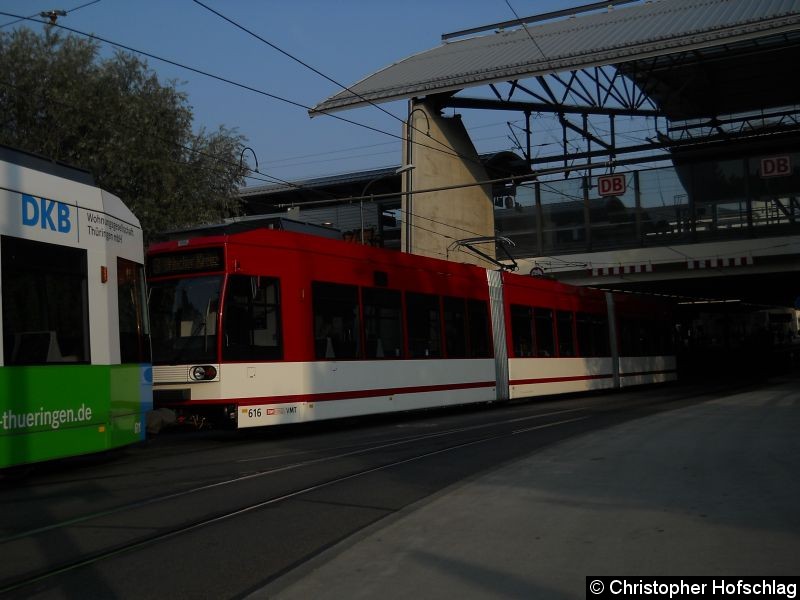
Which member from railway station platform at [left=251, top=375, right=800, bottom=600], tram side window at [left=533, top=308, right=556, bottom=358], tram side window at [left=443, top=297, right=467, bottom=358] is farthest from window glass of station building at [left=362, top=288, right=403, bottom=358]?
tram side window at [left=533, top=308, right=556, bottom=358]

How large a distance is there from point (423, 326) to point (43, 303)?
9864mm

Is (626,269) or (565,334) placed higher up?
(626,269)

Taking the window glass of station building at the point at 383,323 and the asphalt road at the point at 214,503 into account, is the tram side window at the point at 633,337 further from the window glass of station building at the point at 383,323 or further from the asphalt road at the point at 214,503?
the asphalt road at the point at 214,503

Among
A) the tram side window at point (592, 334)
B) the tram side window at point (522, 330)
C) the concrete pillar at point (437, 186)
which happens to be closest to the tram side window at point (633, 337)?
the tram side window at point (592, 334)

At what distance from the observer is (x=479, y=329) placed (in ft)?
66.0

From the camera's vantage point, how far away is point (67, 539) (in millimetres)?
6738

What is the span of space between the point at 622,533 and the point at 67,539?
171 inches

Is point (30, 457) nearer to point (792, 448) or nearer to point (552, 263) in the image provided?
point (792, 448)

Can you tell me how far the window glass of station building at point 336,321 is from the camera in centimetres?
1443

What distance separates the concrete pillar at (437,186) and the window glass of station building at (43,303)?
22170 millimetres

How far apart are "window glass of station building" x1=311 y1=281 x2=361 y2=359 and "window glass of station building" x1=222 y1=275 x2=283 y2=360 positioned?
98cm

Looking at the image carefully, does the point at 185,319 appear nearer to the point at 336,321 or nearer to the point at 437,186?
the point at 336,321

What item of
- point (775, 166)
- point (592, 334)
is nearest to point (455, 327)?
point (592, 334)

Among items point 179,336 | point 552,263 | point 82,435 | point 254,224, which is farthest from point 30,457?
point 552,263
